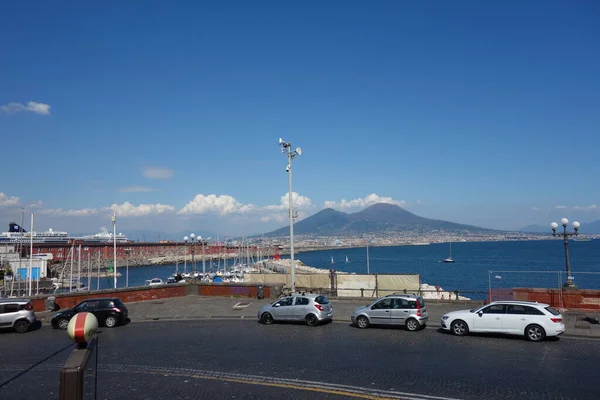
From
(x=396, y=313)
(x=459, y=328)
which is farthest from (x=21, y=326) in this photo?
(x=459, y=328)

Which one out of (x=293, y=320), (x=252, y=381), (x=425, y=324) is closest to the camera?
(x=252, y=381)

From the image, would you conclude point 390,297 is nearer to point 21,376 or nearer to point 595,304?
point 595,304

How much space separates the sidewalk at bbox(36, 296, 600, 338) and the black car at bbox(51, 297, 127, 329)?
252 centimetres

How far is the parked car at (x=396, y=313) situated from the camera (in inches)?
797

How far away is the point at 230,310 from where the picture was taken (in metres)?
28.5

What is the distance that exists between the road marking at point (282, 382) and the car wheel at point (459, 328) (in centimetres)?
877

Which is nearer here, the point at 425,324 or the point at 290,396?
the point at 290,396

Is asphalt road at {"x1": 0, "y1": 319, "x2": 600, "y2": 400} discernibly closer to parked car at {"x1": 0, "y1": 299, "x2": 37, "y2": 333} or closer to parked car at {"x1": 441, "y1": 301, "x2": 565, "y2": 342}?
parked car at {"x1": 441, "y1": 301, "x2": 565, "y2": 342}

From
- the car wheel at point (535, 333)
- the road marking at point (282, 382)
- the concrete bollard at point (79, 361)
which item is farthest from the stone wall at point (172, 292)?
the concrete bollard at point (79, 361)

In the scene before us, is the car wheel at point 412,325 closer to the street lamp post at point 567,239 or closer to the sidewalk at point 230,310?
the sidewalk at point 230,310


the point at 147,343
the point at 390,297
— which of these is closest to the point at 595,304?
the point at 390,297

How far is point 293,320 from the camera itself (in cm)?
2289

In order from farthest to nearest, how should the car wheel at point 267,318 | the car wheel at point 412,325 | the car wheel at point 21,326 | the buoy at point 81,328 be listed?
the car wheel at point 267,318 → the car wheel at point 21,326 → the car wheel at point 412,325 → the buoy at point 81,328

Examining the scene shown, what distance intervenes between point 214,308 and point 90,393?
24.5 metres
